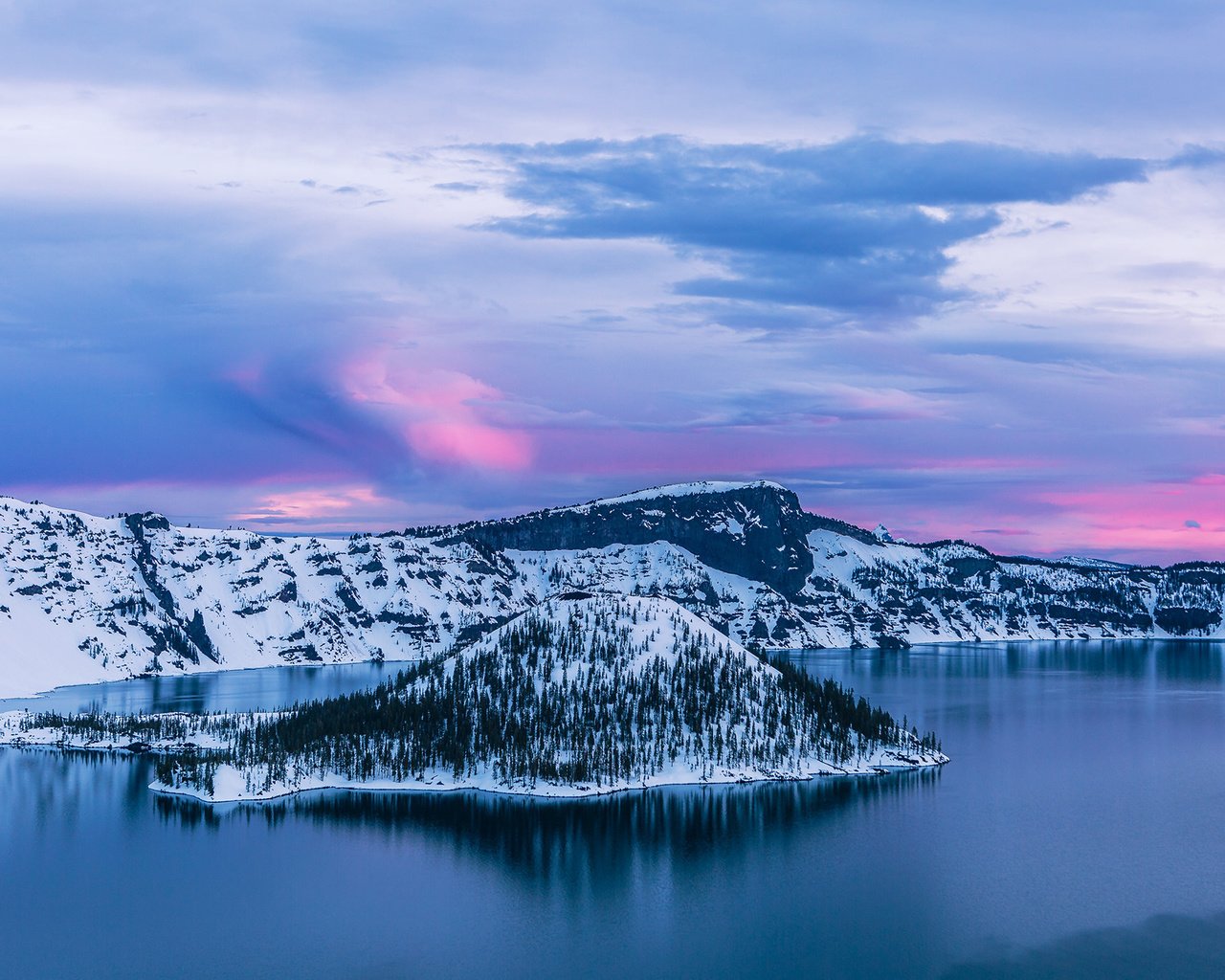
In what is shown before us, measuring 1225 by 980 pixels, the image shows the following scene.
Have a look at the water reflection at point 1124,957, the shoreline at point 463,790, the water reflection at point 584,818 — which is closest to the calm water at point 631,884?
the water reflection at point 1124,957

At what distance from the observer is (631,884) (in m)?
141

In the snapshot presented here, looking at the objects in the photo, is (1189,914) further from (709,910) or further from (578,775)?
(578,775)

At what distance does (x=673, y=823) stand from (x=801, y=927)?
48.8m

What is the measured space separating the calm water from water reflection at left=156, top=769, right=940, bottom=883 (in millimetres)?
613

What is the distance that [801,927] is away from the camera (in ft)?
404

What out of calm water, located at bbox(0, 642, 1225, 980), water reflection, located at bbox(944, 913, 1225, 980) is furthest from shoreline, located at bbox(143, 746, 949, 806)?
water reflection, located at bbox(944, 913, 1225, 980)

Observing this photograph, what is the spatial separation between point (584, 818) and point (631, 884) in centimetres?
3359

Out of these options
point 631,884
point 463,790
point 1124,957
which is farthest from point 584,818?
point 1124,957

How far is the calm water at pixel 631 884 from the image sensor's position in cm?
11456

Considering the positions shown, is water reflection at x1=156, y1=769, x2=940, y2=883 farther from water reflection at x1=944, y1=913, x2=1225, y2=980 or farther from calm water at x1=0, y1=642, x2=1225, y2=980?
water reflection at x1=944, y1=913, x2=1225, y2=980

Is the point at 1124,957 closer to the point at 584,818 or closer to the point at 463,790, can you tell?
the point at 584,818

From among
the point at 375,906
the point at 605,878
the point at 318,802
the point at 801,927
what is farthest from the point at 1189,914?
the point at 318,802

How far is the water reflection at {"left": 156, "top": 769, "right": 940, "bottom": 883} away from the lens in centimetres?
15388

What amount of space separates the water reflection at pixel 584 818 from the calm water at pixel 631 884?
61 cm
